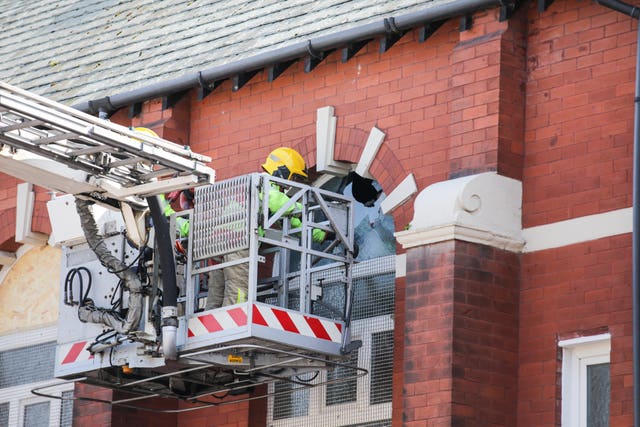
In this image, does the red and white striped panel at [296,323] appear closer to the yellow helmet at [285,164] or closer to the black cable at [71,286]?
the yellow helmet at [285,164]

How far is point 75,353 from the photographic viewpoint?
18016mm

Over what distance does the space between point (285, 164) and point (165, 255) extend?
179cm

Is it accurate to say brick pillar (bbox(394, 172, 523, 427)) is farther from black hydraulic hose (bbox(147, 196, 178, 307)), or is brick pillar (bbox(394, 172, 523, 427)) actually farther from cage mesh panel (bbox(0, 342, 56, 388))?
cage mesh panel (bbox(0, 342, 56, 388))

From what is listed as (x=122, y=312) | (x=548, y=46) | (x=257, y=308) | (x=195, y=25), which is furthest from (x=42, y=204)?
(x=548, y=46)

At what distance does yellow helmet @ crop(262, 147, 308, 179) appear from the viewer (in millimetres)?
18109

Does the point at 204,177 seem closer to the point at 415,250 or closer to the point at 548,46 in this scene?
the point at 415,250

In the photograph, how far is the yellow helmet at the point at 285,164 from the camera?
59.4ft

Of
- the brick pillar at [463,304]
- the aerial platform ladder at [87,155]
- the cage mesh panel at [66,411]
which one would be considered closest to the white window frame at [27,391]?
the cage mesh panel at [66,411]

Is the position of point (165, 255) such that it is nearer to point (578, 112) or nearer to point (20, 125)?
point (20, 125)

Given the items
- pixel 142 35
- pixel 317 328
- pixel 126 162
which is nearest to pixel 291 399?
pixel 317 328

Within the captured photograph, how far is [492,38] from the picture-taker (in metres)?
17.2

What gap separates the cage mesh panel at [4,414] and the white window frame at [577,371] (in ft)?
25.2

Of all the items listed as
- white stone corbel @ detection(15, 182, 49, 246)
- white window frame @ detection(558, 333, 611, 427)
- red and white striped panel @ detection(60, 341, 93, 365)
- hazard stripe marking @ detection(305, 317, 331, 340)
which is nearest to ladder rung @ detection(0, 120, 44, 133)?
red and white striped panel @ detection(60, 341, 93, 365)

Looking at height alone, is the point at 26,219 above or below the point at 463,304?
above
